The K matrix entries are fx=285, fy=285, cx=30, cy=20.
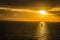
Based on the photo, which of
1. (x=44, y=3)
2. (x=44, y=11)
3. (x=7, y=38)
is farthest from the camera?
(x=44, y=11)

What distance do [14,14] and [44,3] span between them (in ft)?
11.2

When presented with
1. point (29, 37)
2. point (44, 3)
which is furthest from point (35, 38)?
point (44, 3)

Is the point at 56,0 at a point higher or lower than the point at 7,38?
higher

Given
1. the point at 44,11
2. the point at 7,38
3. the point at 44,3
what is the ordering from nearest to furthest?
the point at 7,38 → the point at 44,3 → the point at 44,11

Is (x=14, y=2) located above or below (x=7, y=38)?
above

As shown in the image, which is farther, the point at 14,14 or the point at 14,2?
the point at 14,14

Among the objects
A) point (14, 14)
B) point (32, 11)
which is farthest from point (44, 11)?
point (14, 14)

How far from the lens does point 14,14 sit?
26.1m

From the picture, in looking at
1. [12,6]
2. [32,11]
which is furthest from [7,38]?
[32,11]

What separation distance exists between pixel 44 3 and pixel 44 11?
1688mm

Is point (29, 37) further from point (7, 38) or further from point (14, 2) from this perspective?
point (14, 2)

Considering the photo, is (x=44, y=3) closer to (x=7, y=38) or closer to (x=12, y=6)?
(x=12, y=6)

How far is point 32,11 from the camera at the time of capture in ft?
85.0

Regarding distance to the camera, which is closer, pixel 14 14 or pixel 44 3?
pixel 44 3
